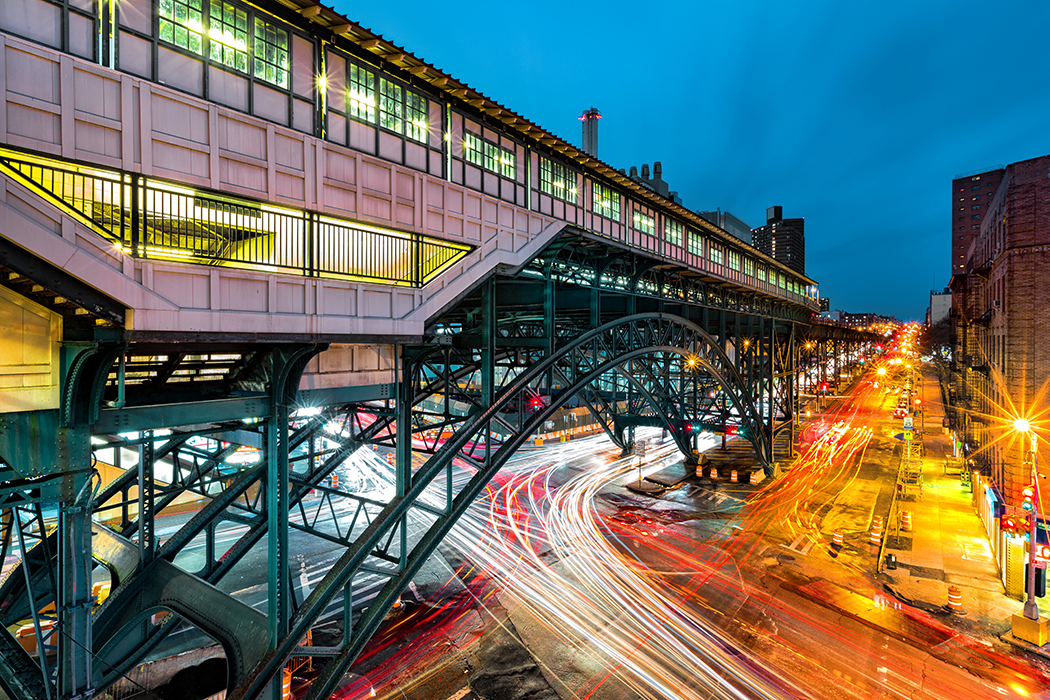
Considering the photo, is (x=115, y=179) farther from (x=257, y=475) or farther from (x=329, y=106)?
(x=257, y=475)

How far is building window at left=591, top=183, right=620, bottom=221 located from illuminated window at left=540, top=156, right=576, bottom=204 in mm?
1505

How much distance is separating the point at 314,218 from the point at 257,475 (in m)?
4.71

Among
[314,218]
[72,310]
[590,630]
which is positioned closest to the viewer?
[72,310]

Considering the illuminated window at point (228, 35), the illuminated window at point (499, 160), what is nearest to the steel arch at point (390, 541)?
the illuminated window at point (499, 160)

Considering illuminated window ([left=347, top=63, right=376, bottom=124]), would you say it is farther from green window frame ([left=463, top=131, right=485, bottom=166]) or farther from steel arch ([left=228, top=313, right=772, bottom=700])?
steel arch ([left=228, top=313, right=772, bottom=700])

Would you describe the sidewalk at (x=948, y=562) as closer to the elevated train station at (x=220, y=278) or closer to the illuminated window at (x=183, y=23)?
the elevated train station at (x=220, y=278)

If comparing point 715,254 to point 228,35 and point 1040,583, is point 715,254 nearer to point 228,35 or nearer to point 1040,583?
point 1040,583

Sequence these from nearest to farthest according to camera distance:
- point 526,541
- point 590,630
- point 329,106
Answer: point 329,106, point 590,630, point 526,541

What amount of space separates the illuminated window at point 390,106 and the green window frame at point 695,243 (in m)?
19.2

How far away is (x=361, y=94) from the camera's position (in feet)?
32.7

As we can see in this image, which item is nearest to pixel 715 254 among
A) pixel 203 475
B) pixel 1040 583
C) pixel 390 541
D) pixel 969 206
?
pixel 1040 583

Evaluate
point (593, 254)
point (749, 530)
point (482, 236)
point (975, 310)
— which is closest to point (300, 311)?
point (482, 236)

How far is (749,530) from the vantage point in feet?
73.4

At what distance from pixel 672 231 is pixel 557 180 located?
10523mm
